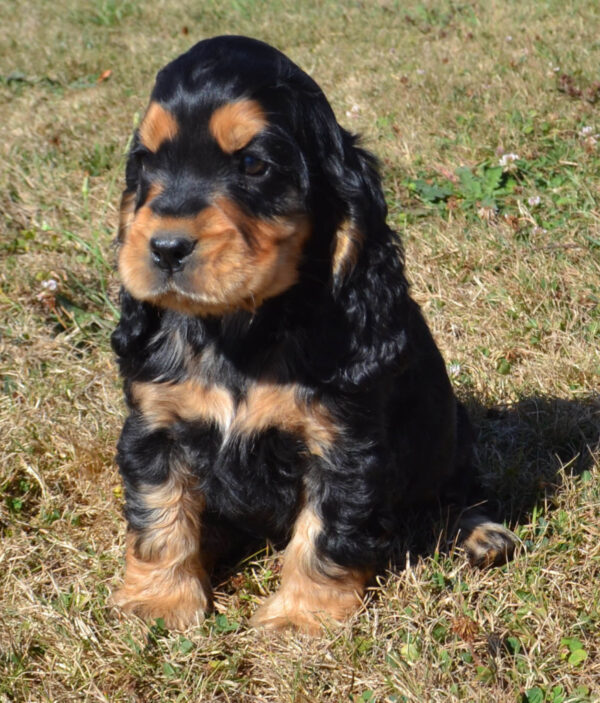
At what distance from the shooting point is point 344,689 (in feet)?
9.91

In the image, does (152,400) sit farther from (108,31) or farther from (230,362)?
(108,31)

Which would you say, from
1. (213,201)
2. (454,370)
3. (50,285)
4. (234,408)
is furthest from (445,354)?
(213,201)

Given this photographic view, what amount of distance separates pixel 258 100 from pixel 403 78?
221 inches

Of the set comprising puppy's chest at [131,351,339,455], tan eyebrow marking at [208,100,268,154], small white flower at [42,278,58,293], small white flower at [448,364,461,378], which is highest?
tan eyebrow marking at [208,100,268,154]

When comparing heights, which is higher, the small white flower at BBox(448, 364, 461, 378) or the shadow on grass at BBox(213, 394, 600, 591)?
the shadow on grass at BBox(213, 394, 600, 591)

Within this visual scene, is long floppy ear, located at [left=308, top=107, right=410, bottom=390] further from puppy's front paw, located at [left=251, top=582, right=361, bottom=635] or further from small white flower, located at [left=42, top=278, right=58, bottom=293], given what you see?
small white flower, located at [left=42, top=278, right=58, bottom=293]

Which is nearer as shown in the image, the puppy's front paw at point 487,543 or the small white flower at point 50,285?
the puppy's front paw at point 487,543

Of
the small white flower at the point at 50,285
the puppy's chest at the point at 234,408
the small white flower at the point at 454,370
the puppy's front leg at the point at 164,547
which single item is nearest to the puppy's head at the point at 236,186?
the puppy's chest at the point at 234,408

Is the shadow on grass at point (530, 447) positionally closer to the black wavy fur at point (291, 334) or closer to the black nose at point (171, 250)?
the black wavy fur at point (291, 334)

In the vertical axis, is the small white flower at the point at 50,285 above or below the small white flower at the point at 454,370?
below

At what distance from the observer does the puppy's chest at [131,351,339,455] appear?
3.06 m

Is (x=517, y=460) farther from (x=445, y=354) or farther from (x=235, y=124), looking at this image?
(x=235, y=124)

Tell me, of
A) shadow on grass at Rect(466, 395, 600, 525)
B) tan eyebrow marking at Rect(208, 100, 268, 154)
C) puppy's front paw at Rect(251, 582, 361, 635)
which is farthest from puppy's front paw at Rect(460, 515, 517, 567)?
tan eyebrow marking at Rect(208, 100, 268, 154)

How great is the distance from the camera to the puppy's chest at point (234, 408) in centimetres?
306
